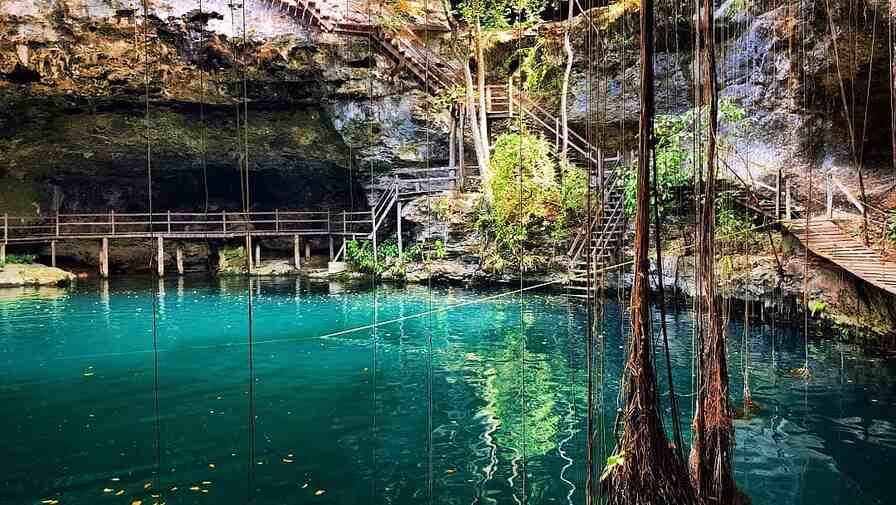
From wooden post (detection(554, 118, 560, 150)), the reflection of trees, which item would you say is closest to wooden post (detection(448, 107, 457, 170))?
wooden post (detection(554, 118, 560, 150))

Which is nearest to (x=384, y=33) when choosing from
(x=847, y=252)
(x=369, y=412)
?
(x=847, y=252)

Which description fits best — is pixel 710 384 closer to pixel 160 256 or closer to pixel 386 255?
pixel 386 255

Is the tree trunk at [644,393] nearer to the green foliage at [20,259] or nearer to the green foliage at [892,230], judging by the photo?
the green foliage at [892,230]

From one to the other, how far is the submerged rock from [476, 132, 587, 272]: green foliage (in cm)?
1186

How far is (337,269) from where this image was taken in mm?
18422

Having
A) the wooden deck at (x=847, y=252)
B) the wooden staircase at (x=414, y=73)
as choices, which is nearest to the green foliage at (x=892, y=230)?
the wooden deck at (x=847, y=252)

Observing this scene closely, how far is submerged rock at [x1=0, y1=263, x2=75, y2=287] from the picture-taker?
16.6 meters

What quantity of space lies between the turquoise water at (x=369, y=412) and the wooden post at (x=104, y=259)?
8.01m

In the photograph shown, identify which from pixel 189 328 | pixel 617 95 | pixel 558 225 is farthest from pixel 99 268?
pixel 617 95

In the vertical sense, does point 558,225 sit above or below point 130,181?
below

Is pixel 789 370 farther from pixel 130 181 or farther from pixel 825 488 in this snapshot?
pixel 130 181

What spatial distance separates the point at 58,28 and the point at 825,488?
18309 millimetres

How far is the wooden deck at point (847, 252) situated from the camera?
7516 millimetres

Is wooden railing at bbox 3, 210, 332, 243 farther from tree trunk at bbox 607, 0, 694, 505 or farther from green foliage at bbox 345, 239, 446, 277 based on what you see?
tree trunk at bbox 607, 0, 694, 505
